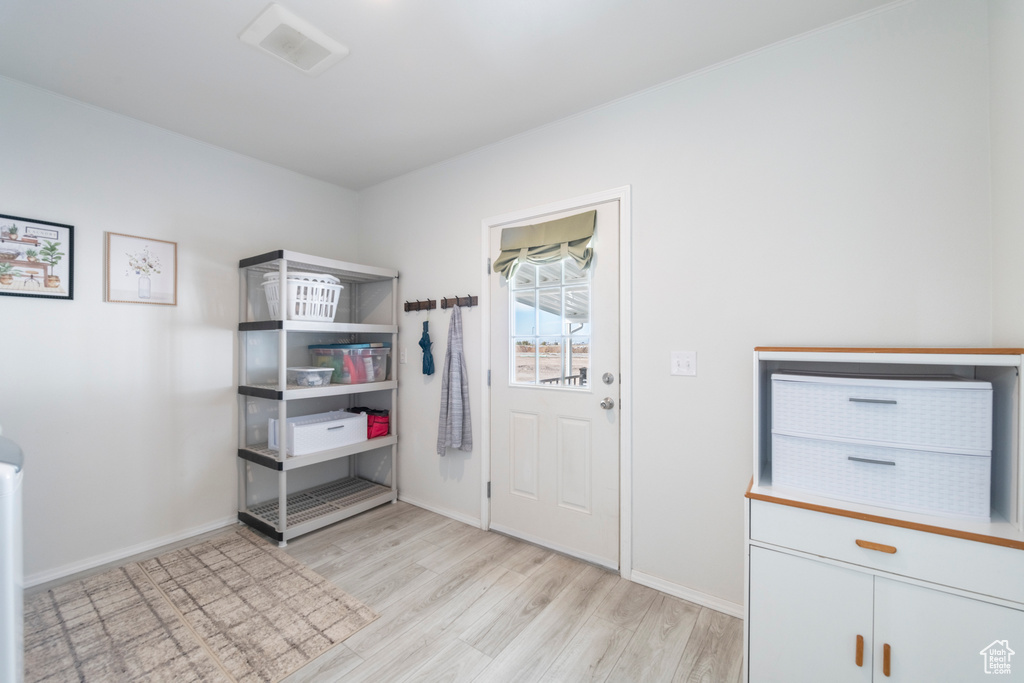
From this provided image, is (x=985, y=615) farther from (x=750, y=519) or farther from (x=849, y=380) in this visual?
(x=849, y=380)

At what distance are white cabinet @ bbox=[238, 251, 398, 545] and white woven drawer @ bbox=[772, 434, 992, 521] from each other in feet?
8.33

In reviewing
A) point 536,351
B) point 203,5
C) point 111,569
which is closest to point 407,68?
point 203,5

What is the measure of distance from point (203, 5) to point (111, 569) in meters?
2.77

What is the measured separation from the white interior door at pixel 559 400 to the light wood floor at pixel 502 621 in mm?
217

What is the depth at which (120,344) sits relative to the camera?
2430 mm

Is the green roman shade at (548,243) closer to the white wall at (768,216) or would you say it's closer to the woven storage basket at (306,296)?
the white wall at (768,216)

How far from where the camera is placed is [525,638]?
70.7 inches

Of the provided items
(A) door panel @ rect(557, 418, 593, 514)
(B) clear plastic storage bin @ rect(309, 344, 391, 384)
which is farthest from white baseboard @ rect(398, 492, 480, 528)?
(B) clear plastic storage bin @ rect(309, 344, 391, 384)

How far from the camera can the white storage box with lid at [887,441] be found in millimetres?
1233

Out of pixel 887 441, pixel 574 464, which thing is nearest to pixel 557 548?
pixel 574 464

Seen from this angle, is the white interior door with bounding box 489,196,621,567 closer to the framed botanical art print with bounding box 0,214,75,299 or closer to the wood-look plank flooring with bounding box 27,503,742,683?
the wood-look plank flooring with bounding box 27,503,742,683

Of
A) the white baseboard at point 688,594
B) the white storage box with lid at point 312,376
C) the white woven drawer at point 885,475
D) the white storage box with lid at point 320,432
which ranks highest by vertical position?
the white storage box with lid at point 312,376

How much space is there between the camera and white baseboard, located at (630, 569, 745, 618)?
1.92 m

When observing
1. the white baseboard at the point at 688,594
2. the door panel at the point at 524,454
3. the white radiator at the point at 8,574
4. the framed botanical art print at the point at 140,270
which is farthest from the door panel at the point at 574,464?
the framed botanical art print at the point at 140,270
